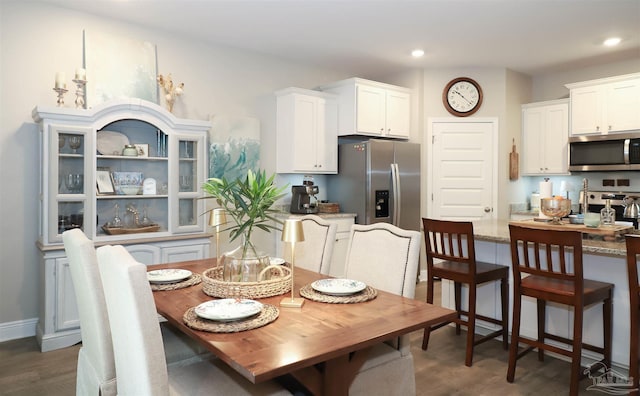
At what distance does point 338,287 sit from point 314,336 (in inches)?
22.0

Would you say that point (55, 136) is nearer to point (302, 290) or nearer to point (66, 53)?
point (66, 53)

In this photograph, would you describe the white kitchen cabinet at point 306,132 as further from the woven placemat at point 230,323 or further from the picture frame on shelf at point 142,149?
the woven placemat at point 230,323

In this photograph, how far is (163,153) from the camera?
3.77 meters

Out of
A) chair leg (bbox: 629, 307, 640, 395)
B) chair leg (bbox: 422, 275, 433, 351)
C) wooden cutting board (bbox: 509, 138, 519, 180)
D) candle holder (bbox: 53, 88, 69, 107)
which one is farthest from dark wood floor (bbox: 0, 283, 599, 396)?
wooden cutting board (bbox: 509, 138, 519, 180)

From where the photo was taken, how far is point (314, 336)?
4.88 ft

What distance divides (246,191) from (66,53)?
2.62 metres

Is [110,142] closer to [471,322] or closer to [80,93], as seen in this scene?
[80,93]

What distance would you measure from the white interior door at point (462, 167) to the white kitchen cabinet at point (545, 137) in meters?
0.54

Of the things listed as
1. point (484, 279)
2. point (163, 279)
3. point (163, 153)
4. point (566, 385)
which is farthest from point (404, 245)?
point (163, 153)

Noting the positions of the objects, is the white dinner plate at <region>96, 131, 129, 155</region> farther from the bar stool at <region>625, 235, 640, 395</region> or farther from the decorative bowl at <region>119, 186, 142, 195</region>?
the bar stool at <region>625, 235, 640, 395</region>

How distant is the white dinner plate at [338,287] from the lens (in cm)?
195

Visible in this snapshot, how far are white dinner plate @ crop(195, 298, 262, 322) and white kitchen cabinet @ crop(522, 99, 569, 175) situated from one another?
489 cm

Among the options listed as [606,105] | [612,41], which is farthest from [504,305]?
[612,41]

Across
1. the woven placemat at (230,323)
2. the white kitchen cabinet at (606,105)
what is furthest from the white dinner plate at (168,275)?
the white kitchen cabinet at (606,105)
